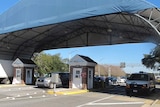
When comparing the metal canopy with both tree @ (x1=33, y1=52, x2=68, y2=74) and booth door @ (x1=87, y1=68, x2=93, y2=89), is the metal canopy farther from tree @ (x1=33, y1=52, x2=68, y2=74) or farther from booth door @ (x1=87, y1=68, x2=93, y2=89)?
tree @ (x1=33, y1=52, x2=68, y2=74)

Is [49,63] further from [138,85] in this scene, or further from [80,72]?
[138,85]

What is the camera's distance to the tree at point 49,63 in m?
74.2

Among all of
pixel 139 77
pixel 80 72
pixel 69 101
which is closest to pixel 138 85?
pixel 139 77

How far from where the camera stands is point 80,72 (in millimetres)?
30859

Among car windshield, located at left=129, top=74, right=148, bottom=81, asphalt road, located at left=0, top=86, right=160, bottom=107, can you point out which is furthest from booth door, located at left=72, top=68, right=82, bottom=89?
asphalt road, located at left=0, top=86, right=160, bottom=107

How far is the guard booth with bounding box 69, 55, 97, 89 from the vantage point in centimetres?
3039


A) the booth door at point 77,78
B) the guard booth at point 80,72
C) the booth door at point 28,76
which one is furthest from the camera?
the booth door at point 28,76

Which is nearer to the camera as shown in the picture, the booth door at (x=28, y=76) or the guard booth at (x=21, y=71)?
the guard booth at (x=21, y=71)

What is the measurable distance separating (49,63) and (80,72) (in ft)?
157

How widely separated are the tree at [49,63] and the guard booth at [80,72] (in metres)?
41.3

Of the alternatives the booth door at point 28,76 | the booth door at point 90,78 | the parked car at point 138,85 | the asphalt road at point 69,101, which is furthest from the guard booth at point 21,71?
the parked car at point 138,85

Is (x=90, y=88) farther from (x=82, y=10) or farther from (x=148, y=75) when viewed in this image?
(x=82, y=10)

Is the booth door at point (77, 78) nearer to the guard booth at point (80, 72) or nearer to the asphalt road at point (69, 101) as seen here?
the guard booth at point (80, 72)

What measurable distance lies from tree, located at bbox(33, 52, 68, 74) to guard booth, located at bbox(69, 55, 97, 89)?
136 ft
